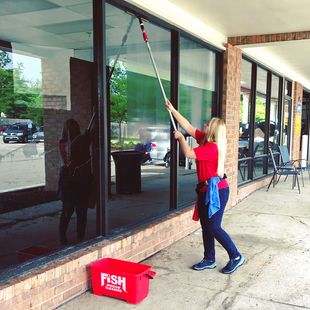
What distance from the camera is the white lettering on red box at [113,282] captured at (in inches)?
109

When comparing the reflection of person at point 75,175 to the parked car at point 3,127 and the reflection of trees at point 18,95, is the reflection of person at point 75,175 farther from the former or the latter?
the parked car at point 3,127

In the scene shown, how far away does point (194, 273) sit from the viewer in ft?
11.1

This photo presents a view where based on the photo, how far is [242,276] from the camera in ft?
11.0

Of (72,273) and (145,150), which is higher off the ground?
(145,150)

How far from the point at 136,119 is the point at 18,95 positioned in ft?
4.91

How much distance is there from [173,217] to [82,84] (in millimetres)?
1999

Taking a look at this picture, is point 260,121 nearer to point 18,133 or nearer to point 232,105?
point 232,105

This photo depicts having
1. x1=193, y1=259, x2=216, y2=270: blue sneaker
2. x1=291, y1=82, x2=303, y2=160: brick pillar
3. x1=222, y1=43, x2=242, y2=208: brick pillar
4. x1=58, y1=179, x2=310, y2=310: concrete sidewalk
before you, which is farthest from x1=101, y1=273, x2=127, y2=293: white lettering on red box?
x1=291, y1=82, x2=303, y2=160: brick pillar

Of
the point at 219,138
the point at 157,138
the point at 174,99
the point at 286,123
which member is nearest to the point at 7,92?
the point at 219,138

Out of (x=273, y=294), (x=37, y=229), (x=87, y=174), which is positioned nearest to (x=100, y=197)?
(x=87, y=174)

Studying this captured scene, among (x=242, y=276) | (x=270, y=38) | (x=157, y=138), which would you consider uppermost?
(x=270, y=38)

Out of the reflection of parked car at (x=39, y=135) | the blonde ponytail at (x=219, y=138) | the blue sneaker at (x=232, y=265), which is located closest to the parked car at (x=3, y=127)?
the reflection of parked car at (x=39, y=135)

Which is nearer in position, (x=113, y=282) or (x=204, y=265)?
(x=113, y=282)

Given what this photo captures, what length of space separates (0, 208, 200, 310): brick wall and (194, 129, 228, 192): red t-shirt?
0.92m
